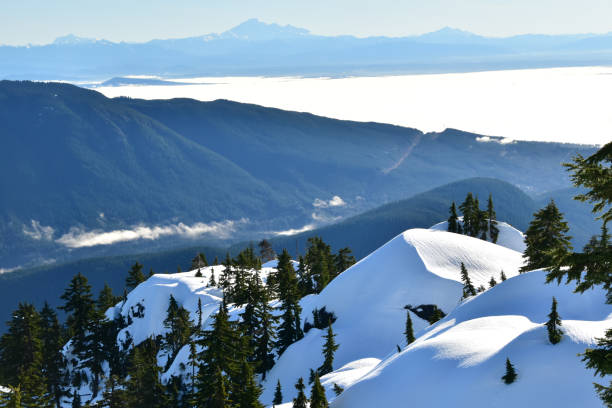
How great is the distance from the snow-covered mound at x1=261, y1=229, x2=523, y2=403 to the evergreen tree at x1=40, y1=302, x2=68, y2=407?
3836 cm

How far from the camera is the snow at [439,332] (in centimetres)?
3180

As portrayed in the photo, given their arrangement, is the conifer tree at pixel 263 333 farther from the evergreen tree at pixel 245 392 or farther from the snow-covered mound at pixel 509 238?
the snow-covered mound at pixel 509 238

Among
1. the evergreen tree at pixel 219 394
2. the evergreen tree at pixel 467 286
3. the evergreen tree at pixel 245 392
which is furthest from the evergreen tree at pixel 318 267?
the evergreen tree at pixel 219 394

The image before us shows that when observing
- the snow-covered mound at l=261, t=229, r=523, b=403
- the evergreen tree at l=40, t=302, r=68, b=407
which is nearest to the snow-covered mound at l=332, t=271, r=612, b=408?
the snow-covered mound at l=261, t=229, r=523, b=403

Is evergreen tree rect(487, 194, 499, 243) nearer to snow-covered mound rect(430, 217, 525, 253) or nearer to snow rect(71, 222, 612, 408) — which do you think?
snow-covered mound rect(430, 217, 525, 253)

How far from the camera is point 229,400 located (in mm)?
40562

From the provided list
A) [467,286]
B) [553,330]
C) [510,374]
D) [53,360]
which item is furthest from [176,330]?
[553,330]

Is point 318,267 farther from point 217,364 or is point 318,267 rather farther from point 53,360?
point 217,364

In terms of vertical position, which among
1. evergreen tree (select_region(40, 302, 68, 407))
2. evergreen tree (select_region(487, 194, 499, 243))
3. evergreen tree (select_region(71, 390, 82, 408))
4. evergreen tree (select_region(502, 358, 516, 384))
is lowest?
evergreen tree (select_region(71, 390, 82, 408))

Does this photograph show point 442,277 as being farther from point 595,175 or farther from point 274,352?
point 595,175

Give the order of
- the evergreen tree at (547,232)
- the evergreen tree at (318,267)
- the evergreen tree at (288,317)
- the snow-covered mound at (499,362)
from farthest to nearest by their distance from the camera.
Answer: the evergreen tree at (318,267)
the evergreen tree at (288,317)
the evergreen tree at (547,232)
the snow-covered mound at (499,362)

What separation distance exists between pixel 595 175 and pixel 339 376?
129 feet

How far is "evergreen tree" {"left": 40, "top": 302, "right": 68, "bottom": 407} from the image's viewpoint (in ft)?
279

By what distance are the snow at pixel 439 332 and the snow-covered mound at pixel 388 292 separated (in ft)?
0.47
